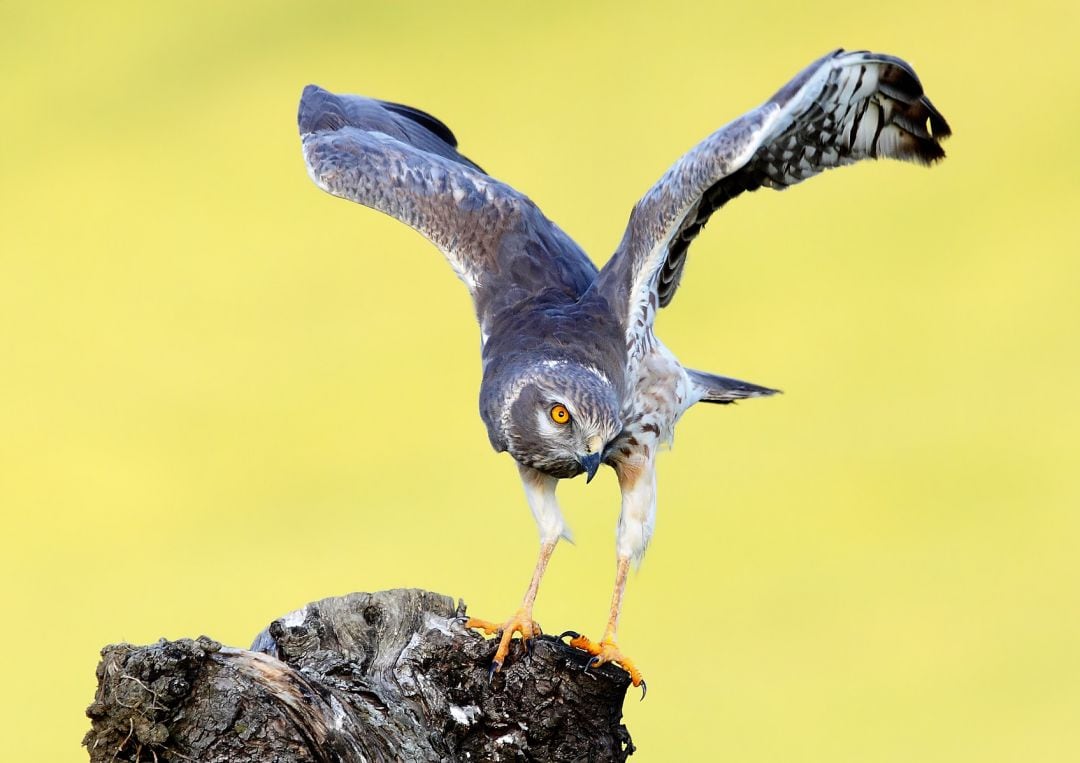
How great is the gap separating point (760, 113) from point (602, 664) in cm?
298

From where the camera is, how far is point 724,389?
328 inches

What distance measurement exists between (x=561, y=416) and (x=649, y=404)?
36.3 inches

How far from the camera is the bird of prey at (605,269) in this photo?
6.70m

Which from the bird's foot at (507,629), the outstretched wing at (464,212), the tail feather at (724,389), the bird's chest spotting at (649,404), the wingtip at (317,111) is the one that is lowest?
the bird's foot at (507,629)

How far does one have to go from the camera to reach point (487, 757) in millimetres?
6215

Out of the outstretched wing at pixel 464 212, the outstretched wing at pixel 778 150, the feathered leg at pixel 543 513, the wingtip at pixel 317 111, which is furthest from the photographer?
the wingtip at pixel 317 111

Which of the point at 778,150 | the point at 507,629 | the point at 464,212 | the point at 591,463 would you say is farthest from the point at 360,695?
the point at 778,150

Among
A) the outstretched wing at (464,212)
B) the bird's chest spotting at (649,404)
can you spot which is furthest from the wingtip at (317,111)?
the bird's chest spotting at (649,404)

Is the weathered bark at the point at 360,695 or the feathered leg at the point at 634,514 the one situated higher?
the feathered leg at the point at 634,514

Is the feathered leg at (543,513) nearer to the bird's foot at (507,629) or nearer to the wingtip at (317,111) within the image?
the bird's foot at (507,629)

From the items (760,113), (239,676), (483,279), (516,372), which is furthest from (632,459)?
(239,676)

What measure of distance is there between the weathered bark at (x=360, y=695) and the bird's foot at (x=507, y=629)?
44 millimetres

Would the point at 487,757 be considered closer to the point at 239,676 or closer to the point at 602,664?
the point at 602,664

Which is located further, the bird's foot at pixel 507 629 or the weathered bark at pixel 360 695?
the bird's foot at pixel 507 629
